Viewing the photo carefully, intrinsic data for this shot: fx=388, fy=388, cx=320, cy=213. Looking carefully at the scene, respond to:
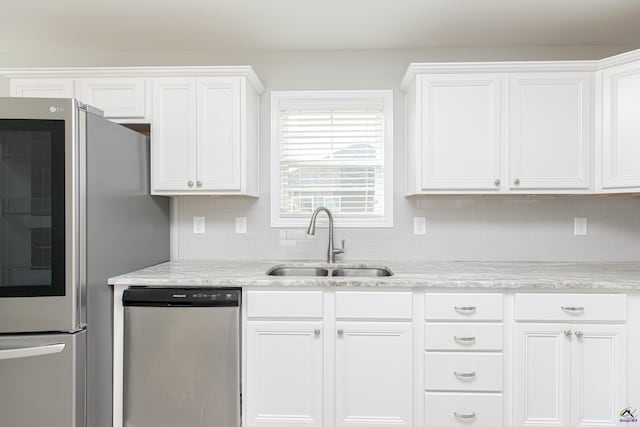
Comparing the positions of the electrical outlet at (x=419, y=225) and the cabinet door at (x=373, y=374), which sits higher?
the electrical outlet at (x=419, y=225)

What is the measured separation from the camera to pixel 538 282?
6.49 ft

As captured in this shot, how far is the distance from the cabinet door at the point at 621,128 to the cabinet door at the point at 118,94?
2776 mm

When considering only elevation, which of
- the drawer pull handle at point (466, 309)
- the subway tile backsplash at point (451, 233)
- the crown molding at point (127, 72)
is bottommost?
the drawer pull handle at point (466, 309)

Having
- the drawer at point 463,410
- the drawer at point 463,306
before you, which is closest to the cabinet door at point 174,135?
the drawer at point 463,306

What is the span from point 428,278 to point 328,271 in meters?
0.72

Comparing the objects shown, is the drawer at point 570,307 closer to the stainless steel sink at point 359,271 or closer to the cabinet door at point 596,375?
the cabinet door at point 596,375

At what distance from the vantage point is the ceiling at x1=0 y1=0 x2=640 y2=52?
7.28 ft

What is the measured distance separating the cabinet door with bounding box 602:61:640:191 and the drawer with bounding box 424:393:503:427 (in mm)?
1433

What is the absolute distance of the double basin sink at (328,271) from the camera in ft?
8.45

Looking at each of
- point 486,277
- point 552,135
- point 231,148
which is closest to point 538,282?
point 486,277

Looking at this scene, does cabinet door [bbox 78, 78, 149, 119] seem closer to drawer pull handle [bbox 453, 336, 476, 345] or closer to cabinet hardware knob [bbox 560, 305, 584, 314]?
drawer pull handle [bbox 453, 336, 476, 345]

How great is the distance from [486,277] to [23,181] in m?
2.30

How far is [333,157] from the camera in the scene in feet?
9.23

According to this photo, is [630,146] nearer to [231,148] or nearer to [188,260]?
[231,148]
